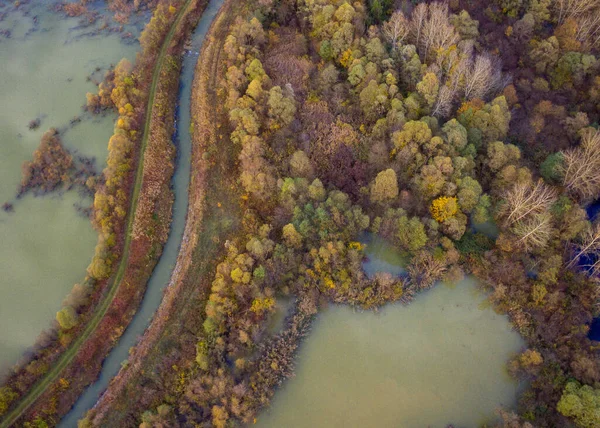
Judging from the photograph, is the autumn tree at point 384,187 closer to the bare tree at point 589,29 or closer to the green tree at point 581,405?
the green tree at point 581,405

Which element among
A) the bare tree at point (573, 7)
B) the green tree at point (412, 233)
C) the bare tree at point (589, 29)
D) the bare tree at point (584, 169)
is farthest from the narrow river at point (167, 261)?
the bare tree at point (589, 29)

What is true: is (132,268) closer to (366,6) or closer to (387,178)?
(387,178)

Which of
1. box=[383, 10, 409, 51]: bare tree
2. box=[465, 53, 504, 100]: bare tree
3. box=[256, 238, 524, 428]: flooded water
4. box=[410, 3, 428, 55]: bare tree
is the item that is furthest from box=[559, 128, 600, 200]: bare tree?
box=[383, 10, 409, 51]: bare tree

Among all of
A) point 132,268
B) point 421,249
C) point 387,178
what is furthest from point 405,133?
point 132,268

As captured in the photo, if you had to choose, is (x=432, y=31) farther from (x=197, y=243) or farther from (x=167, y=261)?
(x=167, y=261)

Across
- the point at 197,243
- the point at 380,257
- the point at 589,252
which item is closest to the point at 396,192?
the point at 380,257

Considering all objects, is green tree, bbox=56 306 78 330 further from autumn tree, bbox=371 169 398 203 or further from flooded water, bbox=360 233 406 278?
autumn tree, bbox=371 169 398 203
